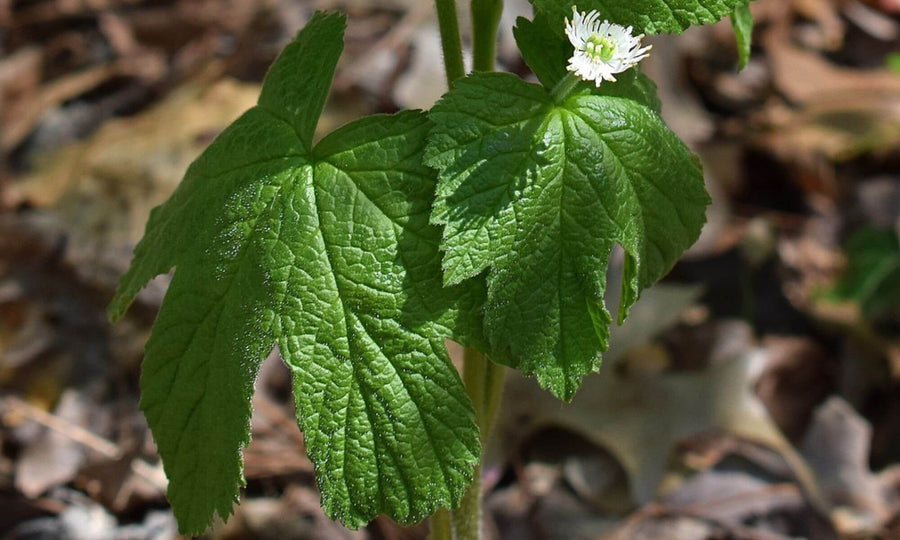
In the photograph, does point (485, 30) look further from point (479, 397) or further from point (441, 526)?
point (441, 526)

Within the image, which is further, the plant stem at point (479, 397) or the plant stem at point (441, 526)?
the plant stem at point (441, 526)

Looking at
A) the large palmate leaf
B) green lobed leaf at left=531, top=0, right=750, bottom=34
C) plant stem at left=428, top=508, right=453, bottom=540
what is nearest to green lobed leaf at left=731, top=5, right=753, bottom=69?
green lobed leaf at left=531, top=0, right=750, bottom=34

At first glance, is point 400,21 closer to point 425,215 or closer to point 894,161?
point 894,161

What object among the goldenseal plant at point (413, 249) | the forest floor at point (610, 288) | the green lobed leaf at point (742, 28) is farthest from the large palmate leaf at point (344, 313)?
the forest floor at point (610, 288)

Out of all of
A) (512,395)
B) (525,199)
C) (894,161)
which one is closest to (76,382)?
(512,395)

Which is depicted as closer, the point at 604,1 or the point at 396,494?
the point at 604,1

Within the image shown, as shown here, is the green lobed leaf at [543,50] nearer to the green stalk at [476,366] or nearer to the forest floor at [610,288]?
the green stalk at [476,366]

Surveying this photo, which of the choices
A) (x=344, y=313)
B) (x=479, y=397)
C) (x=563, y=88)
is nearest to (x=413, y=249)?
(x=344, y=313)

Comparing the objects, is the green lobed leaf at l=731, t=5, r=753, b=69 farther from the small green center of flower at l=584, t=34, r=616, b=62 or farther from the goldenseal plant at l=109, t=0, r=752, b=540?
the small green center of flower at l=584, t=34, r=616, b=62
